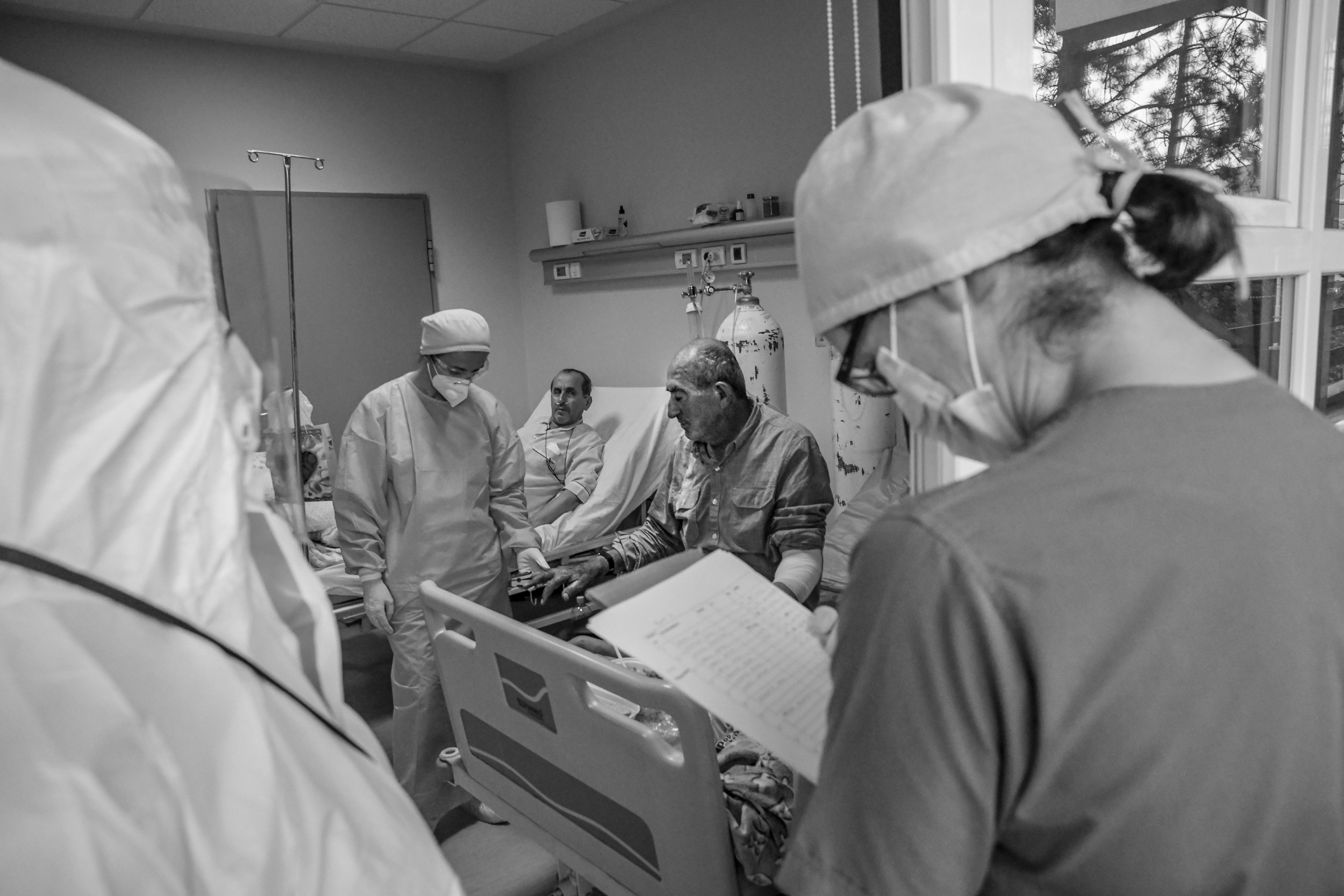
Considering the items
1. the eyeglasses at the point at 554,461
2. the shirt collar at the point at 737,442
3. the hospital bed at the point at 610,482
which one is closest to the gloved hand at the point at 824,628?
the shirt collar at the point at 737,442

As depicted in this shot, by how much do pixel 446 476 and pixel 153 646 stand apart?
2411 millimetres

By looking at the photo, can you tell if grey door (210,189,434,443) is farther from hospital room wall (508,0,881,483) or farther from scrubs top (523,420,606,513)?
scrubs top (523,420,606,513)

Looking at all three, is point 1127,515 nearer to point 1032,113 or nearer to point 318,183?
point 1032,113

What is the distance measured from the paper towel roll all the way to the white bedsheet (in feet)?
3.13

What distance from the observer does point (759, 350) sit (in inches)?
142

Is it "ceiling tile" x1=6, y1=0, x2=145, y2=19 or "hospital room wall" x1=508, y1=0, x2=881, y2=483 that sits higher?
"ceiling tile" x1=6, y1=0, x2=145, y2=19

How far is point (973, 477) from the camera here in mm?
636

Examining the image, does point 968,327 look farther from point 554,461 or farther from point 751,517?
point 554,461

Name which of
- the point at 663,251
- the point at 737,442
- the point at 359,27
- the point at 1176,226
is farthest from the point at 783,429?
the point at 359,27

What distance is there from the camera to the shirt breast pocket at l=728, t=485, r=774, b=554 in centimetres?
237

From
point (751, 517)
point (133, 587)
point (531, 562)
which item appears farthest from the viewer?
point (531, 562)

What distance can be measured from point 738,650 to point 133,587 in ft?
2.19

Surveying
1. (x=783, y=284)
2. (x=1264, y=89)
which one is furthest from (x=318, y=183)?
(x=1264, y=89)

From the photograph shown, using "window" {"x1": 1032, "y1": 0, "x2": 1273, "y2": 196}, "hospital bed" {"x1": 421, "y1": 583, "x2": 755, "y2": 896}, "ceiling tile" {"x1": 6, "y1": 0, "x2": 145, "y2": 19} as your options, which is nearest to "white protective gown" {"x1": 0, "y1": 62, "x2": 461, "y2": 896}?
"hospital bed" {"x1": 421, "y1": 583, "x2": 755, "y2": 896}
